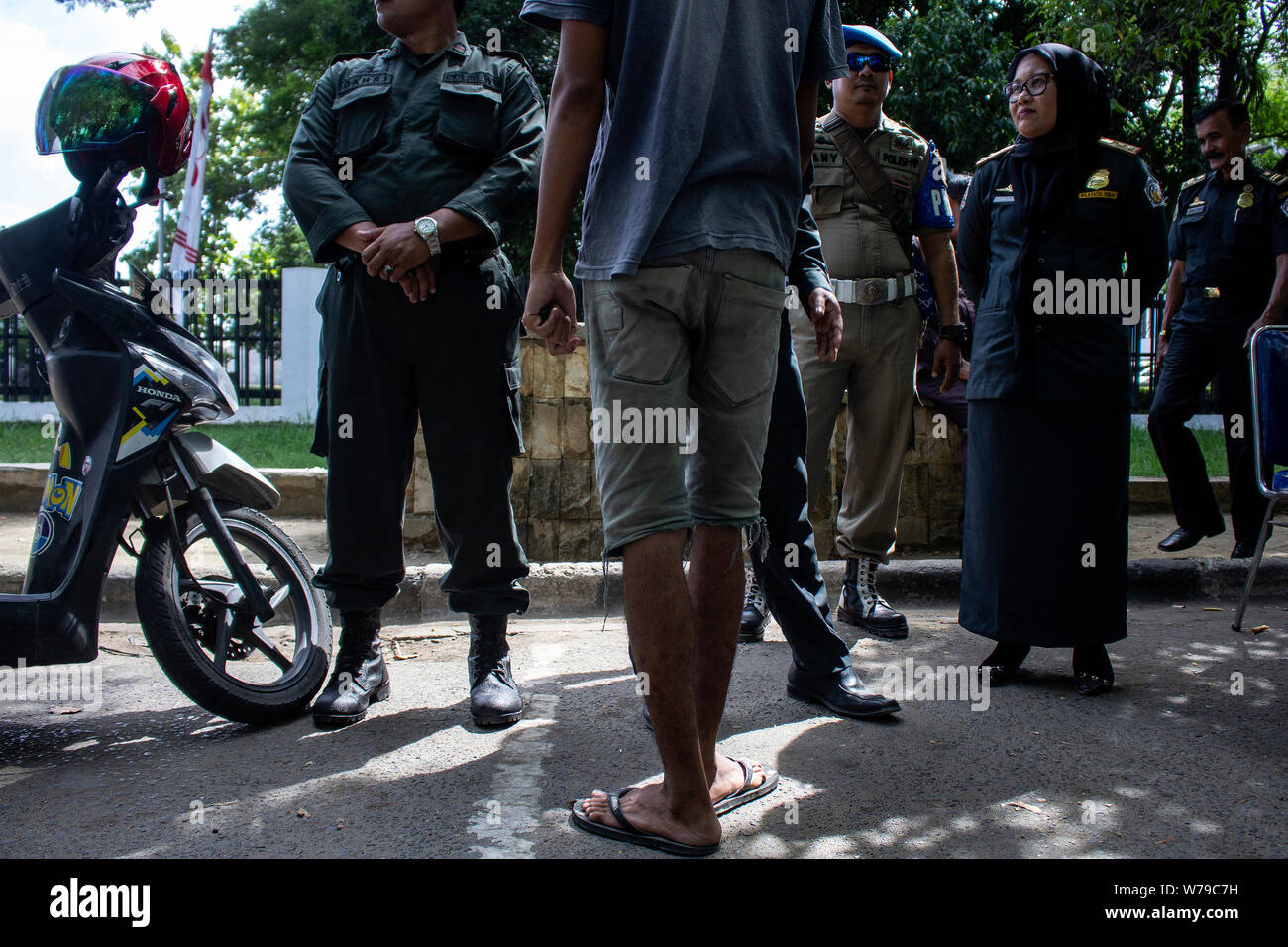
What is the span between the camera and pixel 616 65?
2.28 m

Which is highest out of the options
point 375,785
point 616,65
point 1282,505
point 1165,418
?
point 616,65

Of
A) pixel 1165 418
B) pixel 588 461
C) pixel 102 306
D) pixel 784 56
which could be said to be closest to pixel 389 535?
pixel 102 306

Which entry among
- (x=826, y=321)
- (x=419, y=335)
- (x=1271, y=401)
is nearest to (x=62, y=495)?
(x=419, y=335)

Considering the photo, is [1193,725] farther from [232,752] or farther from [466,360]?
[232,752]

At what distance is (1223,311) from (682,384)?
5077 mm

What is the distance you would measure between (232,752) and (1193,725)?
2635 mm

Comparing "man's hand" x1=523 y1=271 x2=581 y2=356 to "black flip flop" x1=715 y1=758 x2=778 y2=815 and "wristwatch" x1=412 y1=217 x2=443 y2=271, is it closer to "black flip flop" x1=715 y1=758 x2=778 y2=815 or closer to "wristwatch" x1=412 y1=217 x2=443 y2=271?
"wristwatch" x1=412 y1=217 x2=443 y2=271

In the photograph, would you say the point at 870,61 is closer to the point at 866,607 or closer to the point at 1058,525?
the point at 1058,525

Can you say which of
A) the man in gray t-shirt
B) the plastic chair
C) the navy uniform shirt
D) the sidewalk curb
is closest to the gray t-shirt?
the man in gray t-shirt

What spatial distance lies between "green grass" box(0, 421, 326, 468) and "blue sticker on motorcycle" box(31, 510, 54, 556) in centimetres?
369

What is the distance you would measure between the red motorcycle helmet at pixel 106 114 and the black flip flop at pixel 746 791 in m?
2.37

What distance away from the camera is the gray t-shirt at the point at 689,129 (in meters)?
2.20

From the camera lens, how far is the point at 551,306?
227 centimetres

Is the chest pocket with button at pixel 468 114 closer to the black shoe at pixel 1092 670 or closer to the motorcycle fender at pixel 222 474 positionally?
the motorcycle fender at pixel 222 474
